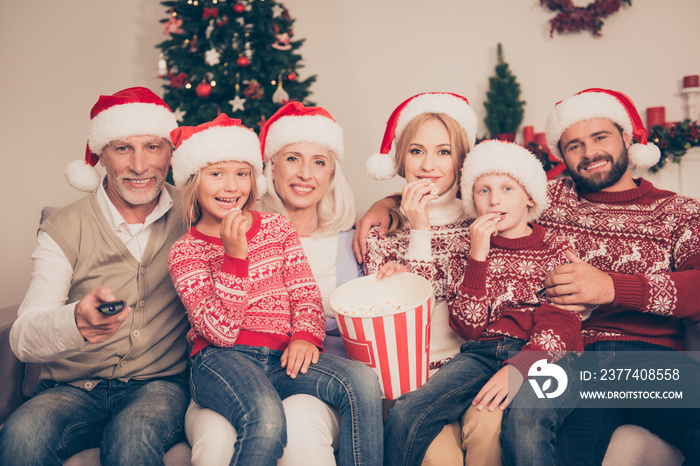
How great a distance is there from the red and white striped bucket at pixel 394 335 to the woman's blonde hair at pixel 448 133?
47cm

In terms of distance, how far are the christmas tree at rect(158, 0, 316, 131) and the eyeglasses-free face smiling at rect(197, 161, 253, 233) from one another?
164 centimetres

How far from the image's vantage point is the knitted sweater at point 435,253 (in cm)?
183

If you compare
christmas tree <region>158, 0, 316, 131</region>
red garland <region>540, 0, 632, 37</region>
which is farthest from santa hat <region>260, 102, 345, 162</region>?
red garland <region>540, 0, 632, 37</region>

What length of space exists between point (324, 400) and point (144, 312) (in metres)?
0.75

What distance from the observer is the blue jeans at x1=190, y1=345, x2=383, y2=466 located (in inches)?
51.6

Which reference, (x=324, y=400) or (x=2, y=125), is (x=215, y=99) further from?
(x=324, y=400)

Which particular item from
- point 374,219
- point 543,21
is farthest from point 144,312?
point 543,21

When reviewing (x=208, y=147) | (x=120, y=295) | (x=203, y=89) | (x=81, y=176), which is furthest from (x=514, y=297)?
(x=203, y=89)

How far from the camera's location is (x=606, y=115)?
199 centimetres

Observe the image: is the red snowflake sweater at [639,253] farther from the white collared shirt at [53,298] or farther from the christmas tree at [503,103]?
the christmas tree at [503,103]

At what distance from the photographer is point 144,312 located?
5.76ft

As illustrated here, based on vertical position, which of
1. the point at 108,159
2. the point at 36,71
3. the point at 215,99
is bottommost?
the point at 108,159

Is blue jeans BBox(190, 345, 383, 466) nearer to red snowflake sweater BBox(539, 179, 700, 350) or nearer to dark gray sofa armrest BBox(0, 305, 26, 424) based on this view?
dark gray sofa armrest BBox(0, 305, 26, 424)

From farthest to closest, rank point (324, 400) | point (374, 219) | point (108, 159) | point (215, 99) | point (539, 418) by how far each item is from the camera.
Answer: point (215, 99)
point (374, 219)
point (108, 159)
point (324, 400)
point (539, 418)
